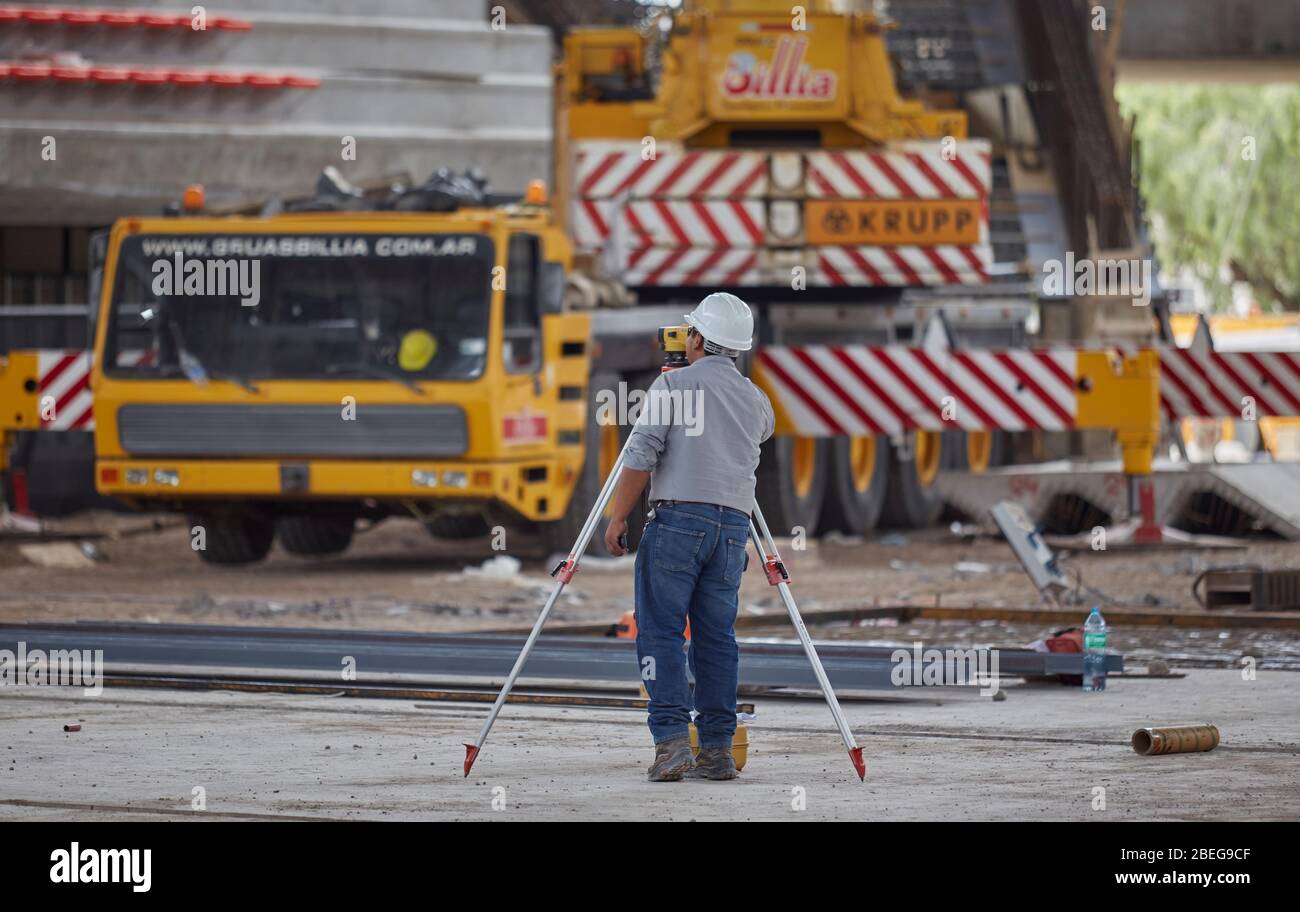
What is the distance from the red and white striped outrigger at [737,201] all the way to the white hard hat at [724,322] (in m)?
10.6

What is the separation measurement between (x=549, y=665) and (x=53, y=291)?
592 inches

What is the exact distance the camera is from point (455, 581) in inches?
614

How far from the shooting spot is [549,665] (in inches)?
395

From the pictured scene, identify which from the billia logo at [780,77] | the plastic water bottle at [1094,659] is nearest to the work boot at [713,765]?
the plastic water bottle at [1094,659]

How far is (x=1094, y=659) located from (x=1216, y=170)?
4076cm

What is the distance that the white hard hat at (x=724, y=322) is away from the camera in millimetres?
7570

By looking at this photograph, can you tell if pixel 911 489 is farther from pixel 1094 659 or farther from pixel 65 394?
pixel 1094 659

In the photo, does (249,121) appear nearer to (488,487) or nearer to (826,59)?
(826,59)

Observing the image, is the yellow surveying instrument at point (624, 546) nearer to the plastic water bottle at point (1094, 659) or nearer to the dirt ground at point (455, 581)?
the plastic water bottle at point (1094, 659)

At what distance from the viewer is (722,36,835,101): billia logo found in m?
18.7

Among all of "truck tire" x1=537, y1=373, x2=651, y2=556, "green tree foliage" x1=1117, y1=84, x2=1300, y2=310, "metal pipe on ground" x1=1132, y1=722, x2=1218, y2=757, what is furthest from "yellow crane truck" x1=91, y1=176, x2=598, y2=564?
"green tree foliage" x1=1117, y1=84, x2=1300, y2=310

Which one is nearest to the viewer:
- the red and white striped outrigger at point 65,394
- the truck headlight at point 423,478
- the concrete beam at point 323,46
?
the truck headlight at point 423,478

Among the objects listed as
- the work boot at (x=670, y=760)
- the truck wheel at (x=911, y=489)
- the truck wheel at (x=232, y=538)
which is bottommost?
the work boot at (x=670, y=760)
